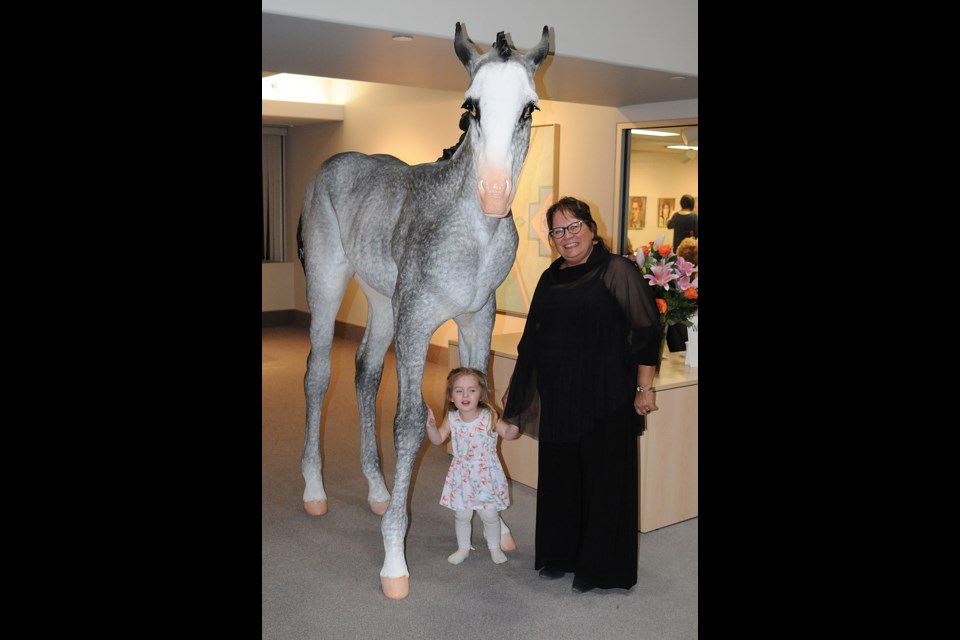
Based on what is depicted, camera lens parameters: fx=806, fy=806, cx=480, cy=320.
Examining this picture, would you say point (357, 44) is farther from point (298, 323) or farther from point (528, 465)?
point (298, 323)

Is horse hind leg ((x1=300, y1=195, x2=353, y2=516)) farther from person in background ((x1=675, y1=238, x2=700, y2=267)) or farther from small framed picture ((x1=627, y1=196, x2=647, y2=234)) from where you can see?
small framed picture ((x1=627, y1=196, x2=647, y2=234))

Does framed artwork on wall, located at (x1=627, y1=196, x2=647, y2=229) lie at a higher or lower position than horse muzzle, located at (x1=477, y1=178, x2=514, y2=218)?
higher

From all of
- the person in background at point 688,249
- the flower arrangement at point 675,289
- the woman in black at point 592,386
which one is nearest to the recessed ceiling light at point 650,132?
the person in background at point 688,249

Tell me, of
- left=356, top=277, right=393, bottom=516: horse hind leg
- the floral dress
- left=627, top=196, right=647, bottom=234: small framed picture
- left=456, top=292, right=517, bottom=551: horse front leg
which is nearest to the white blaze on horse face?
left=456, top=292, right=517, bottom=551: horse front leg

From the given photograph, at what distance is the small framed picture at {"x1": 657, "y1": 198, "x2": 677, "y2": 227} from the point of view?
5848 millimetres

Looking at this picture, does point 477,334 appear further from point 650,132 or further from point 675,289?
point 650,132

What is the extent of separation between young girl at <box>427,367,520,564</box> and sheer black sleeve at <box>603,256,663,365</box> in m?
0.62

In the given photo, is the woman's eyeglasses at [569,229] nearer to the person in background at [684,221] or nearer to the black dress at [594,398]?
the black dress at [594,398]

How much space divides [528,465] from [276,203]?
6.96 m

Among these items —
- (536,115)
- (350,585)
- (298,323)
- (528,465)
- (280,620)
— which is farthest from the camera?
(298,323)

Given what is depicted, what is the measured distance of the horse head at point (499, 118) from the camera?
2514 millimetres

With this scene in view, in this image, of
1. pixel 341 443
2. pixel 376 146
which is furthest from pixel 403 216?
pixel 376 146

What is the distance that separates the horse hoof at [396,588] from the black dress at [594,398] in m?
0.63

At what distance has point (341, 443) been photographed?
16.6 feet
